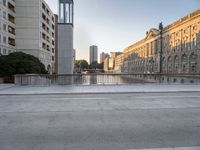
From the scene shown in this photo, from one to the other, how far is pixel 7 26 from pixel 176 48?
5718 centimetres

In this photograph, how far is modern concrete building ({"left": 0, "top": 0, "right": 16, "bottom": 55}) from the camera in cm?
3689

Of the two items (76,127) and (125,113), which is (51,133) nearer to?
(76,127)

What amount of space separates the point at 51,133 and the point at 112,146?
1.80 metres

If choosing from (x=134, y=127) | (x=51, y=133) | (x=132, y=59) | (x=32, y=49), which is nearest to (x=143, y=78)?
(x=134, y=127)

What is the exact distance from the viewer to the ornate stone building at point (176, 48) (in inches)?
2201

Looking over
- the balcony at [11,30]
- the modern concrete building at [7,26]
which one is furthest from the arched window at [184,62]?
the balcony at [11,30]

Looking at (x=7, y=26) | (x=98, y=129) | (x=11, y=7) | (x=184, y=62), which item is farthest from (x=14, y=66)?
(x=184, y=62)

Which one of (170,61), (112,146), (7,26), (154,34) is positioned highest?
(154,34)

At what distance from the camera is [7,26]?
1549 inches

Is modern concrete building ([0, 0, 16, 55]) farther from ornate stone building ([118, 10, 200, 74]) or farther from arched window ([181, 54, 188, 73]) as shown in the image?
arched window ([181, 54, 188, 73])

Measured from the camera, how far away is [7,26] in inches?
1549

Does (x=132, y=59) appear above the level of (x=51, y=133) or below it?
above

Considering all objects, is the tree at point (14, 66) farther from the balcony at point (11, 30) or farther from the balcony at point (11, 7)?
the balcony at point (11, 7)

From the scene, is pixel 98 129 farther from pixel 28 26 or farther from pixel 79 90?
pixel 28 26
